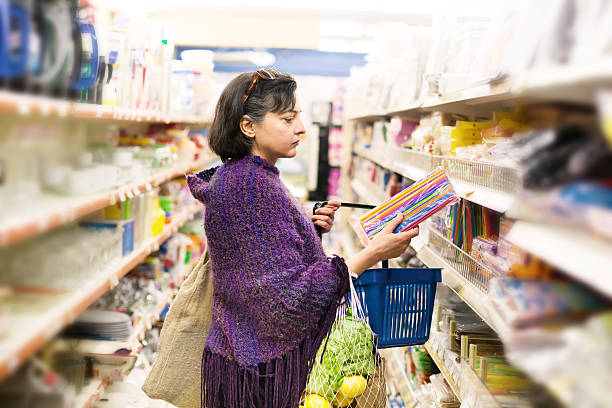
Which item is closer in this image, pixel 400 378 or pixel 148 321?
pixel 148 321

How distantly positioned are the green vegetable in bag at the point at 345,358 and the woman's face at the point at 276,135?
70 cm

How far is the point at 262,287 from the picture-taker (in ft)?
5.90

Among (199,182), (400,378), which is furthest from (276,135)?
(400,378)

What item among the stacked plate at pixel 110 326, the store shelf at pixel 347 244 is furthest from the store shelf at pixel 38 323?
the store shelf at pixel 347 244

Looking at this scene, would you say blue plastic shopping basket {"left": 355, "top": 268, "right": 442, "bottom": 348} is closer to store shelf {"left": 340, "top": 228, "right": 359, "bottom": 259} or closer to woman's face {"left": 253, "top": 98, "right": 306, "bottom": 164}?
woman's face {"left": 253, "top": 98, "right": 306, "bottom": 164}

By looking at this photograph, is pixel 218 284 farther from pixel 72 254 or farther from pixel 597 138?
pixel 597 138

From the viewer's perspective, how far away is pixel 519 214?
987mm

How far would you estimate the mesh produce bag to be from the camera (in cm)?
215

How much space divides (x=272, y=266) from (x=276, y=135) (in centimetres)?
51

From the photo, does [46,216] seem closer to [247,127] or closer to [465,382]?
[247,127]

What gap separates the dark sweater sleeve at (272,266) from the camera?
180 centimetres

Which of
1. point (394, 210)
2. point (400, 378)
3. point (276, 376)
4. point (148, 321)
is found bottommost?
point (400, 378)

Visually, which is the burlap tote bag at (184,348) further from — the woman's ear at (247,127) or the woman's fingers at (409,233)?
the woman's fingers at (409,233)

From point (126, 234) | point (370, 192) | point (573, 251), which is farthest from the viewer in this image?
point (370, 192)
